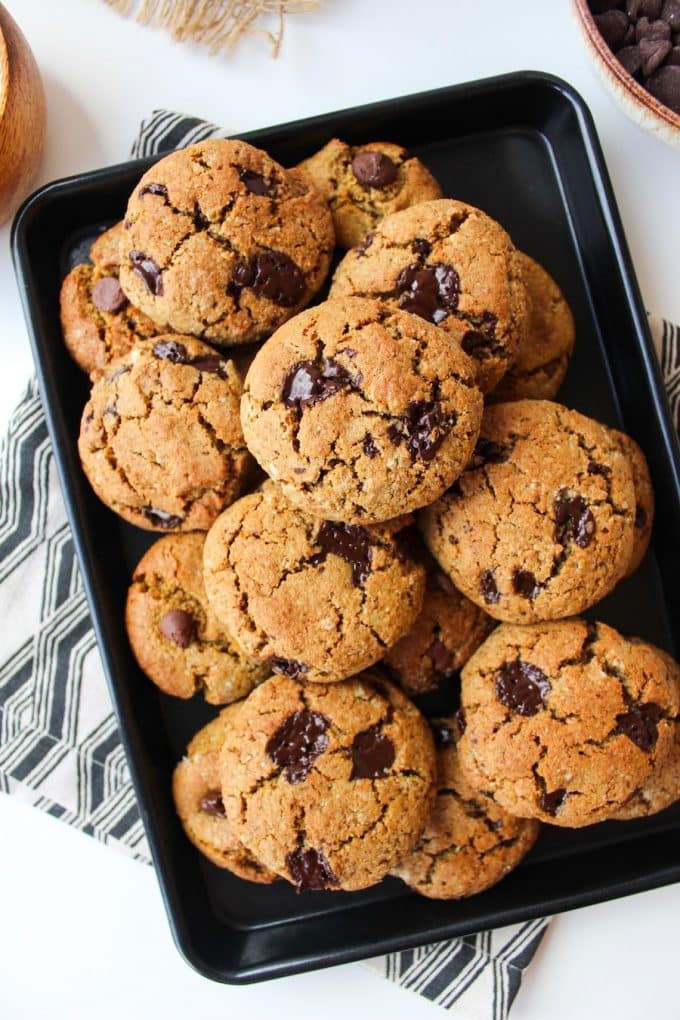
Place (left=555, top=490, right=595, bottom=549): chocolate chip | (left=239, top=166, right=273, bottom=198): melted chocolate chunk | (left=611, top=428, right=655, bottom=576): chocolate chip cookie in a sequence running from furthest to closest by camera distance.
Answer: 1. (left=611, top=428, right=655, bottom=576): chocolate chip cookie
2. (left=239, top=166, right=273, bottom=198): melted chocolate chunk
3. (left=555, top=490, right=595, bottom=549): chocolate chip

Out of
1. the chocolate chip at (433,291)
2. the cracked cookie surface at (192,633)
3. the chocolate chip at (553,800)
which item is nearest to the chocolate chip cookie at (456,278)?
the chocolate chip at (433,291)

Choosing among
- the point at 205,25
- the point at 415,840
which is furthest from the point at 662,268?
the point at 415,840

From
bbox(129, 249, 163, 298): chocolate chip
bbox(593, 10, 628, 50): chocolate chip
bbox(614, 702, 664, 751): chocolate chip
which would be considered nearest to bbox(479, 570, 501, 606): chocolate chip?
bbox(614, 702, 664, 751): chocolate chip

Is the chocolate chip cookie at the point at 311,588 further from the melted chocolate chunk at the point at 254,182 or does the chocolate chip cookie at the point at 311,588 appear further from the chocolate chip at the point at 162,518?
the melted chocolate chunk at the point at 254,182

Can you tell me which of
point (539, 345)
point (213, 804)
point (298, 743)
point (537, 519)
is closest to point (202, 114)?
point (539, 345)

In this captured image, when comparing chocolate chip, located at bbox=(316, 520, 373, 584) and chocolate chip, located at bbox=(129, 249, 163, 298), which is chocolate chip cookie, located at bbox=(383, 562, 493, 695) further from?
chocolate chip, located at bbox=(129, 249, 163, 298)

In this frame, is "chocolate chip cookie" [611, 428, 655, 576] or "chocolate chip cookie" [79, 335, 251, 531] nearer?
"chocolate chip cookie" [79, 335, 251, 531]
